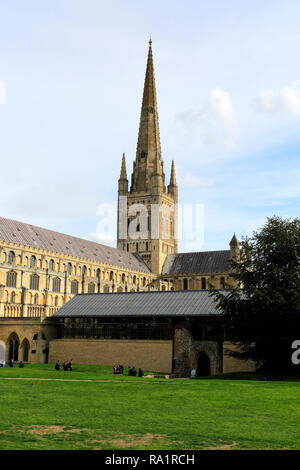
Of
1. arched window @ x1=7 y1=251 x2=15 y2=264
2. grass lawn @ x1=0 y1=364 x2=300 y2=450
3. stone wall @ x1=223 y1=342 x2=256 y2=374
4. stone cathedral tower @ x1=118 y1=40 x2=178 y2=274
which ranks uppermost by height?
stone cathedral tower @ x1=118 y1=40 x2=178 y2=274

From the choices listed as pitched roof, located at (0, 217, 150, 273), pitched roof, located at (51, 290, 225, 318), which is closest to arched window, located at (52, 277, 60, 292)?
pitched roof, located at (0, 217, 150, 273)

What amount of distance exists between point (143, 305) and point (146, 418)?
135ft

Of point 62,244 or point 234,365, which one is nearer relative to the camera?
point 234,365

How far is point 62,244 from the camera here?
4038 inches

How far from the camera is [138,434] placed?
48.4 feet

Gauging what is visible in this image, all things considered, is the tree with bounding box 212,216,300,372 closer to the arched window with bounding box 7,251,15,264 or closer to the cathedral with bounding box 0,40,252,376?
the cathedral with bounding box 0,40,252,376

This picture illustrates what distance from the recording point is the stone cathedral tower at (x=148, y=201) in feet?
436

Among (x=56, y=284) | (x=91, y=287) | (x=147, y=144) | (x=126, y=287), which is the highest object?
(x=147, y=144)

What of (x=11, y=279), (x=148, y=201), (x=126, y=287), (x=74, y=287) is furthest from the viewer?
(x=148, y=201)

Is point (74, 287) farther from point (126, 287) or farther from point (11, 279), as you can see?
point (126, 287)

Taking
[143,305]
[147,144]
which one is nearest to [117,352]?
[143,305]

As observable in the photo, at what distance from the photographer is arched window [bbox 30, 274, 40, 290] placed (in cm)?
9069

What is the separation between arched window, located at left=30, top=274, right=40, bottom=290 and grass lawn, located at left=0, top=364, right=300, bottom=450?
211 ft
